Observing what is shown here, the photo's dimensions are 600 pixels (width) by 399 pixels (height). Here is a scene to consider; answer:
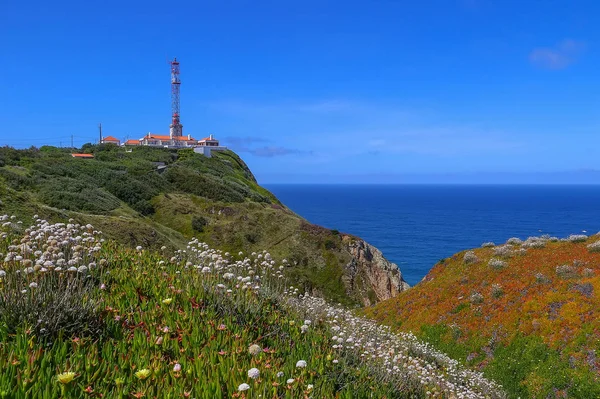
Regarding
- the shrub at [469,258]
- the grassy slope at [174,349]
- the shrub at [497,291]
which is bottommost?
the shrub at [497,291]

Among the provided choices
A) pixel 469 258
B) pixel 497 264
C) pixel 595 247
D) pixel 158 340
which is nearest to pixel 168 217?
pixel 469 258

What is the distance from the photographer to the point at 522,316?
19.0 metres

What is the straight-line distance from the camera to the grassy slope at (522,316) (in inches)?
605

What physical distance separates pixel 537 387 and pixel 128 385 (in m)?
15.3

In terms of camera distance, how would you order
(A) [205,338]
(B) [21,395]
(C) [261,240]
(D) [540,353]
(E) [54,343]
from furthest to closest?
(C) [261,240], (D) [540,353], (A) [205,338], (E) [54,343], (B) [21,395]

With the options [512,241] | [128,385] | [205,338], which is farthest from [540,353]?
[128,385]

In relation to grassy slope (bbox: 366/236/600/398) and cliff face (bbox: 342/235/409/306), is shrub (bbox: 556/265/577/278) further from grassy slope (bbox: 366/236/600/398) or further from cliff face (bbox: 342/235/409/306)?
cliff face (bbox: 342/235/409/306)

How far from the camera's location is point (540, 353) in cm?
1644

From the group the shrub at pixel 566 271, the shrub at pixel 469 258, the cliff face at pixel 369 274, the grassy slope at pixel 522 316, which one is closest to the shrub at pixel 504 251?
the grassy slope at pixel 522 316

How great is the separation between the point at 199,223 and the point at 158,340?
3299 cm

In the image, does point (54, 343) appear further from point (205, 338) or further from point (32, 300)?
point (205, 338)

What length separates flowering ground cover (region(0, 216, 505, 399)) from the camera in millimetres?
4223

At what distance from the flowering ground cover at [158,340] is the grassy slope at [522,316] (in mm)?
A: 9524

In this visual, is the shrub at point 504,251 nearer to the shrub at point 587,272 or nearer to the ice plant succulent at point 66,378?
the shrub at point 587,272
